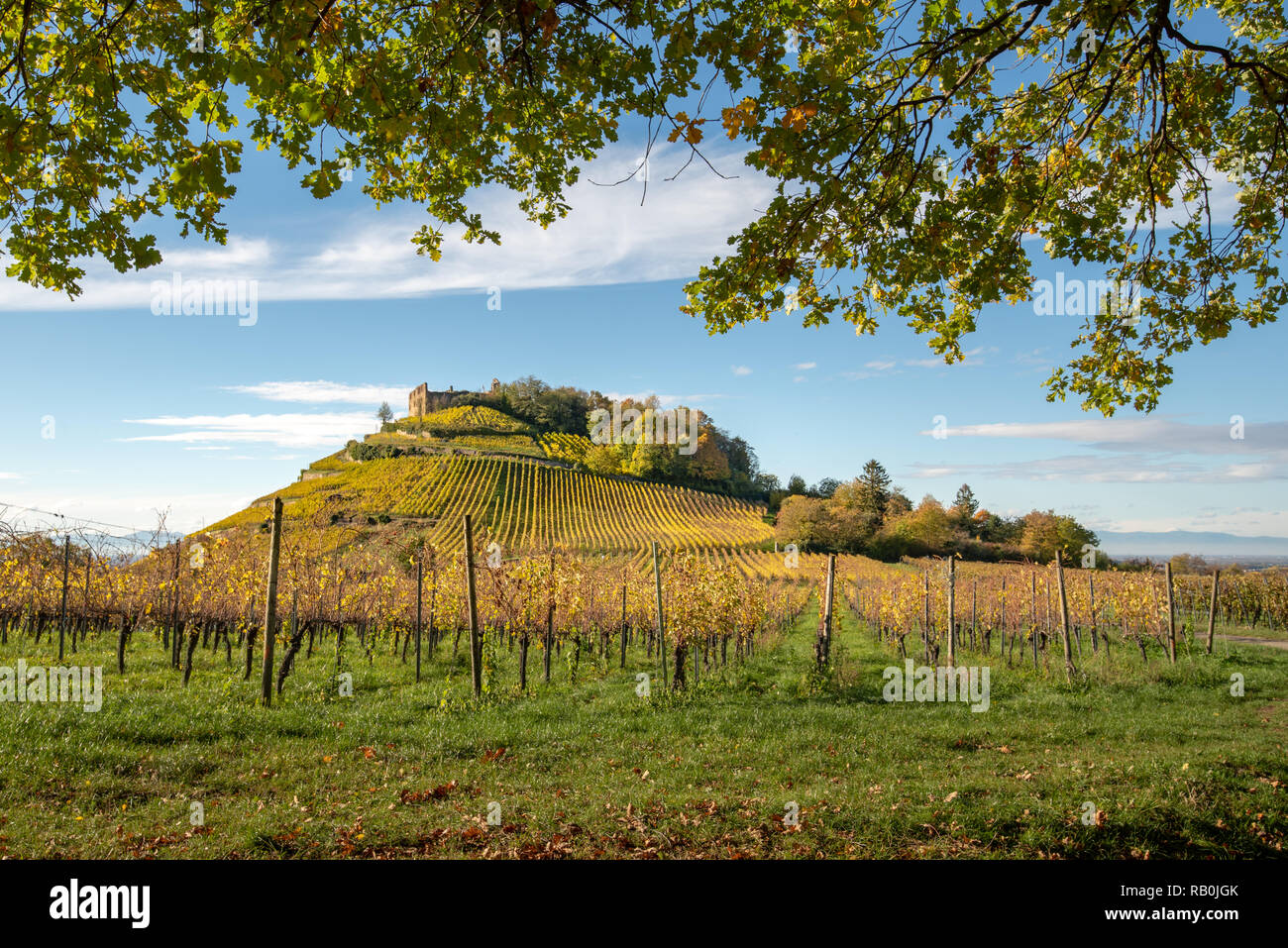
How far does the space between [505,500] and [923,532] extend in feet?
140

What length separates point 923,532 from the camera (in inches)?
2571

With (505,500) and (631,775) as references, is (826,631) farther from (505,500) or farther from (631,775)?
(505,500)

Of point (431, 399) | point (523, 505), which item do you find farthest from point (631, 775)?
point (431, 399)

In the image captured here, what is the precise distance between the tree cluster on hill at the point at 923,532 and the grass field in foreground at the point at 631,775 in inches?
2025

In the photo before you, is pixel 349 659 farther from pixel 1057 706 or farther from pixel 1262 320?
pixel 1262 320

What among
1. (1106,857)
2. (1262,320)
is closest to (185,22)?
(1106,857)

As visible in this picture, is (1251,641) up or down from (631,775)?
down

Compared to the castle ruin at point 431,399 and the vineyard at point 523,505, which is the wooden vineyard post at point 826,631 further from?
the castle ruin at point 431,399

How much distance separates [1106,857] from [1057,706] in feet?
25.7

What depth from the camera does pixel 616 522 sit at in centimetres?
6444

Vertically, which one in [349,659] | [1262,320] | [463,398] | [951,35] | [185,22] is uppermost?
[463,398]

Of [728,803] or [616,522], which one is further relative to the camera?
[616,522]

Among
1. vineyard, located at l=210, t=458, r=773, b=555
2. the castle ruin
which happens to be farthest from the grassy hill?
the castle ruin
